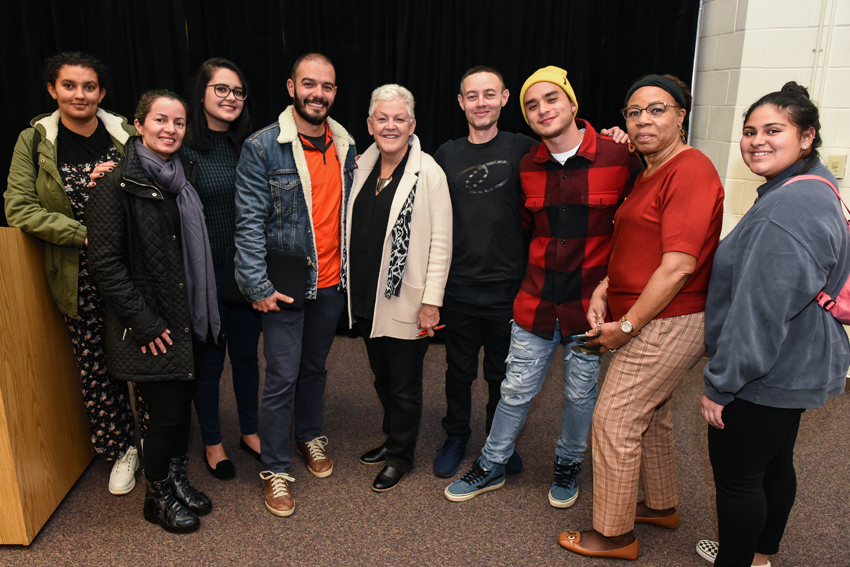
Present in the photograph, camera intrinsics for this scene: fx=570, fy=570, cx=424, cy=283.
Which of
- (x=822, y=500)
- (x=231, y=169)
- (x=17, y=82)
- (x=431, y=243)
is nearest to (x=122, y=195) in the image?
(x=231, y=169)

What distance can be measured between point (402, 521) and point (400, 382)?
502 mm

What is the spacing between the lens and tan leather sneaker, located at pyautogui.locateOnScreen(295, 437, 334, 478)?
2.37 m

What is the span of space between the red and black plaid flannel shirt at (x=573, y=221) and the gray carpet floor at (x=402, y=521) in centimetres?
72

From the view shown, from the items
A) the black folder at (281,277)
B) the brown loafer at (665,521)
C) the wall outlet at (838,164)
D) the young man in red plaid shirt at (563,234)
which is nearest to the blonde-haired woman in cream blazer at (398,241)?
the black folder at (281,277)

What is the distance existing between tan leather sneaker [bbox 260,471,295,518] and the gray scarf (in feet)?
2.09

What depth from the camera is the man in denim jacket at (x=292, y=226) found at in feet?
6.40

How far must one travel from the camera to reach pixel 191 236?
5.98 feet

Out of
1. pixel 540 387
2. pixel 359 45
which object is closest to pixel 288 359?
pixel 540 387

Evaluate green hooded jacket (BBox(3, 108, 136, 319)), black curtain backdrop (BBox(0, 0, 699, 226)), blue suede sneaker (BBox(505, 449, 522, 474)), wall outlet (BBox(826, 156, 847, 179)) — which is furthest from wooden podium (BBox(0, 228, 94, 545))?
wall outlet (BBox(826, 156, 847, 179))

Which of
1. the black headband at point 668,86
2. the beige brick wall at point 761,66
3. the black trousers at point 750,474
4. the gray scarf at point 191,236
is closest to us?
the black trousers at point 750,474

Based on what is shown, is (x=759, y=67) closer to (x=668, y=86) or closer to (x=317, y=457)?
(x=668, y=86)

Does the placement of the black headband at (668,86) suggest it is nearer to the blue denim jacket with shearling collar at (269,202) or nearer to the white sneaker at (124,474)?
the blue denim jacket with shearling collar at (269,202)

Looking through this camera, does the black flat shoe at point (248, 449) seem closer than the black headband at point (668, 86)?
No

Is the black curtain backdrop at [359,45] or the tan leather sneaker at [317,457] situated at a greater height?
the black curtain backdrop at [359,45]
